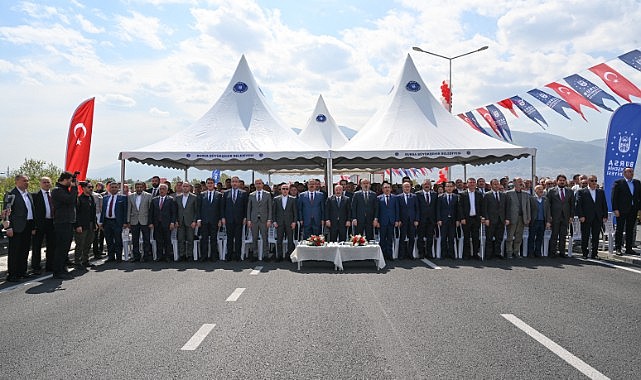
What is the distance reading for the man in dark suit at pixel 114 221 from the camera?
1228 cm

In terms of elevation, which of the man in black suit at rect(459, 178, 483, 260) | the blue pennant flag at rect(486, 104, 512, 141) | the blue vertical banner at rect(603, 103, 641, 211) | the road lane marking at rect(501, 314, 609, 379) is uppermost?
the blue pennant flag at rect(486, 104, 512, 141)

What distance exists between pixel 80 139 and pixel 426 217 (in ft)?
33.9

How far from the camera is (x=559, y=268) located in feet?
34.4

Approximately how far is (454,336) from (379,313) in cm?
132

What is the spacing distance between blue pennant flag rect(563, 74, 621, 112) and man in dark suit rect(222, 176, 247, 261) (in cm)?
1093

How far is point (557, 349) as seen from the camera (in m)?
4.98

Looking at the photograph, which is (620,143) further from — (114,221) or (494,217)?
(114,221)

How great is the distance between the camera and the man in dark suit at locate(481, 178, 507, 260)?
12.2 metres

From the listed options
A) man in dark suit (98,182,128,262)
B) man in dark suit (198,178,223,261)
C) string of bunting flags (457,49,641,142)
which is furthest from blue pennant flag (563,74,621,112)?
man in dark suit (98,182,128,262)

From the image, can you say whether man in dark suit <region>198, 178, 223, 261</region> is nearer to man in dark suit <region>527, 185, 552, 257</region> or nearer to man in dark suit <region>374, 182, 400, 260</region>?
man in dark suit <region>374, 182, 400, 260</region>

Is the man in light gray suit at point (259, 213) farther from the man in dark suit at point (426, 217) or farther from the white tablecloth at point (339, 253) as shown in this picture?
the man in dark suit at point (426, 217)

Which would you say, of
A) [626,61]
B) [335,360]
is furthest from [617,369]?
[626,61]

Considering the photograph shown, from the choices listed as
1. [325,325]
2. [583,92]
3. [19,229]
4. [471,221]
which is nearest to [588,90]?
[583,92]

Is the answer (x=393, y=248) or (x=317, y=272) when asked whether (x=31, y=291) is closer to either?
(x=317, y=272)
